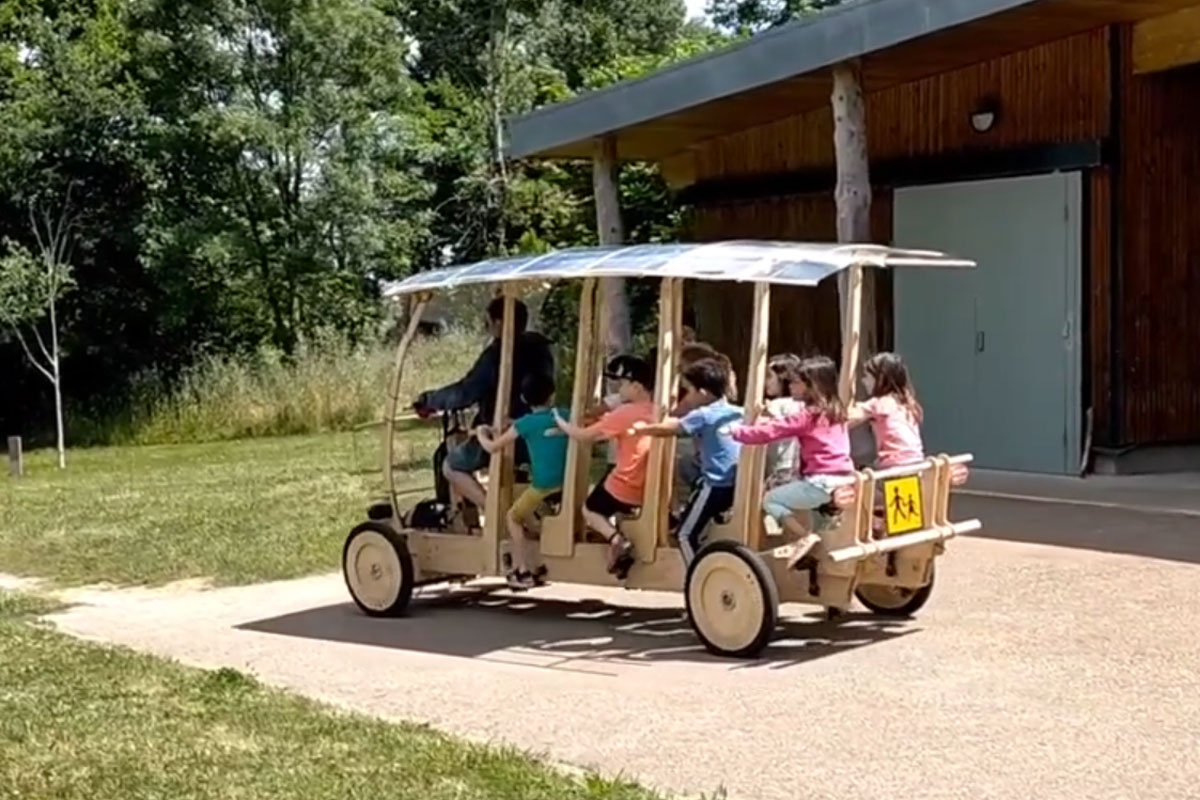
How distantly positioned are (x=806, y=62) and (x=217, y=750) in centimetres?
807

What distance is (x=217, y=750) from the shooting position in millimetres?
6367

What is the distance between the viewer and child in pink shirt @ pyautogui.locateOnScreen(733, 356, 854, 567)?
7863 mm

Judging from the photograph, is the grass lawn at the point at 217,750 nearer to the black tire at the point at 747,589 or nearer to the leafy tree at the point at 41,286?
the black tire at the point at 747,589

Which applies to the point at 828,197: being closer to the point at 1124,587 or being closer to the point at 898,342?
the point at 898,342

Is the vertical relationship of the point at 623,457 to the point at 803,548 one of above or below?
above

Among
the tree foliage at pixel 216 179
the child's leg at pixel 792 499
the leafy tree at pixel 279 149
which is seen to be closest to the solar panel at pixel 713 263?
the child's leg at pixel 792 499

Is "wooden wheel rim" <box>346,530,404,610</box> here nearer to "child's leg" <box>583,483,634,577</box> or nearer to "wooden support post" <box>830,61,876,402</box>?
"child's leg" <box>583,483,634,577</box>

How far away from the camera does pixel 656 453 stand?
843 cm

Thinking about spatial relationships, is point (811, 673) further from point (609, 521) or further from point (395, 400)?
point (395, 400)

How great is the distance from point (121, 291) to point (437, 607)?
20.0m

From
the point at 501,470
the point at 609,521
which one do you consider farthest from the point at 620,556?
the point at 501,470

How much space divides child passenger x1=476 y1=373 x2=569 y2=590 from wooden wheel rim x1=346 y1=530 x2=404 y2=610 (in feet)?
2.41

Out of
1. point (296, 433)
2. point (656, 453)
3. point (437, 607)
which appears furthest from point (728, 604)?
point (296, 433)

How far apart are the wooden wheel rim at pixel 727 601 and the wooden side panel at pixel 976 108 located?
23.7ft
